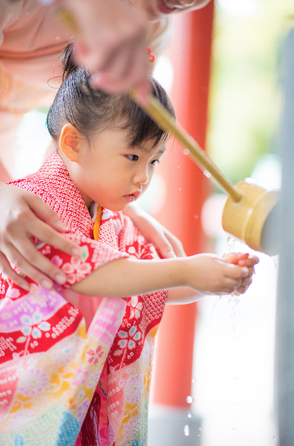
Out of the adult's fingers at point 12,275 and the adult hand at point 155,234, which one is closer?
the adult's fingers at point 12,275

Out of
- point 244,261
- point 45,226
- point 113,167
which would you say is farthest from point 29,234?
point 244,261

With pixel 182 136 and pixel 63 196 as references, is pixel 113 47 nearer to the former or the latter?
pixel 182 136

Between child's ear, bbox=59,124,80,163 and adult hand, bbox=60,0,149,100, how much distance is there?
0.23m

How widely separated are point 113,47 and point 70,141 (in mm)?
281

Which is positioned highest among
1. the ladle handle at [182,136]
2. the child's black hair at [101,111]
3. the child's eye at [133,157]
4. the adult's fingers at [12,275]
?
the child's black hair at [101,111]

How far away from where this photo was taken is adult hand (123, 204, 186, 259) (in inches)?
28.8

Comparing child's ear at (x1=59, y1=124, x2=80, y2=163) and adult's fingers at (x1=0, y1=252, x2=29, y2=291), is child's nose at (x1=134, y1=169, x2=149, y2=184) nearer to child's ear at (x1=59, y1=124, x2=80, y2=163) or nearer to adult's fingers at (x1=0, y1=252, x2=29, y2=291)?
child's ear at (x1=59, y1=124, x2=80, y2=163)

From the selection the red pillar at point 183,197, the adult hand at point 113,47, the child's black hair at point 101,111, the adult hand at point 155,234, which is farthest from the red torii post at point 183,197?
the adult hand at point 113,47

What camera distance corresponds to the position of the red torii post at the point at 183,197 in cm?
96

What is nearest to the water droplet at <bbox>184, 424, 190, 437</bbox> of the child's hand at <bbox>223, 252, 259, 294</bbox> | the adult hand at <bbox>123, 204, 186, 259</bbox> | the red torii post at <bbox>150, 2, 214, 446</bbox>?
the red torii post at <bbox>150, 2, 214, 446</bbox>

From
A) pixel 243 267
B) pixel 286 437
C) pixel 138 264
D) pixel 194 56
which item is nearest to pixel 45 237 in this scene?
pixel 138 264

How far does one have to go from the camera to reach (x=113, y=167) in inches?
22.8

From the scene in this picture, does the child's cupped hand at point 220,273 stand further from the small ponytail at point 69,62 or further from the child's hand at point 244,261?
the small ponytail at point 69,62

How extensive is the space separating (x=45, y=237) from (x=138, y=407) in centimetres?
30
